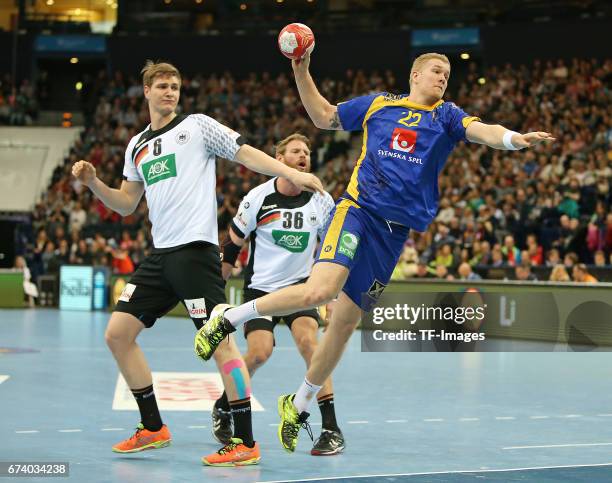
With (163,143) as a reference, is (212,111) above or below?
above

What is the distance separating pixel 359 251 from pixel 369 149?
716 millimetres

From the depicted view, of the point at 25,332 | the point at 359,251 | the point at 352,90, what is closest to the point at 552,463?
the point at 359,251

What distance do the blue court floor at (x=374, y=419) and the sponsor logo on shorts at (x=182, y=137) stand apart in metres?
2.12

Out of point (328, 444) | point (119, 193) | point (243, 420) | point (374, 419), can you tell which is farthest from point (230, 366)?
point (374, 419)

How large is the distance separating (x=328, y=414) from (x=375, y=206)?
1.65m

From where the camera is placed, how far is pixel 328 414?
7.19 meters

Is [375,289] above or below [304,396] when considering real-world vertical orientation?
above

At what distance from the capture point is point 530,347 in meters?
15.8

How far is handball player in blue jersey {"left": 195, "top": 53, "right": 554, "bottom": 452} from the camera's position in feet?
20.9

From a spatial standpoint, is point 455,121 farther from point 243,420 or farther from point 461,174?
point 461,174

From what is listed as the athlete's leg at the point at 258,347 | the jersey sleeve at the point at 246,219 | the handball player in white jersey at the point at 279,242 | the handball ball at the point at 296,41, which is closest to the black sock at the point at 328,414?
the handball player in white jersey at the point at 279,242

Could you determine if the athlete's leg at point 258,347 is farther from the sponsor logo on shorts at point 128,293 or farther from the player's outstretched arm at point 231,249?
the sponsor logo on shorts at point 128,293

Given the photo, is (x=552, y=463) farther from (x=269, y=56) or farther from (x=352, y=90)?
(x=269, y=56)

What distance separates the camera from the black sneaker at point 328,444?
6.85m
